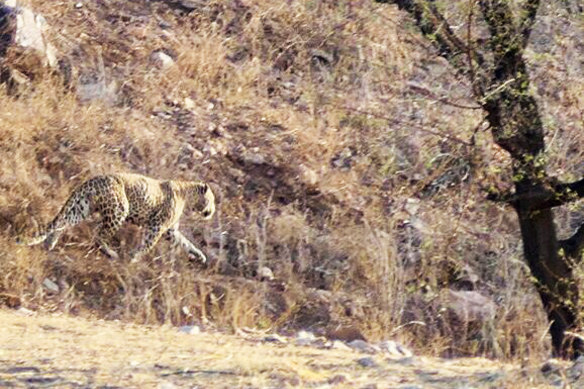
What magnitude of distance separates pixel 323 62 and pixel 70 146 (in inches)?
162

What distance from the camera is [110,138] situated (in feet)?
45.2

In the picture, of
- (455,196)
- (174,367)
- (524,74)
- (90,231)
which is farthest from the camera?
(455,196)

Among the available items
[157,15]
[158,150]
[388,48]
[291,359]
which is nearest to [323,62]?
[388,48]

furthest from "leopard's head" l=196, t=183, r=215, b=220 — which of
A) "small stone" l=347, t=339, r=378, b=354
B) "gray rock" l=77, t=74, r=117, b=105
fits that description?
"small stone" l=347, t=339, r=378, b=354

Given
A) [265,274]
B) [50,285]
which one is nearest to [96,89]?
[265,274]

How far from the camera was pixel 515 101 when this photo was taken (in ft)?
27.3

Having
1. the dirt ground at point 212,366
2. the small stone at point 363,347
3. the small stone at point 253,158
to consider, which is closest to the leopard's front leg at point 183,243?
the small stone at point 253,158

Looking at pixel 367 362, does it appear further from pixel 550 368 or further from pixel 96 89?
pixel 96 89

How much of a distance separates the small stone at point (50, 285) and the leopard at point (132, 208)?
0.39 metres

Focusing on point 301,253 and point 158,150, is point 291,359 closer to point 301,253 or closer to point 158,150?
point 301,253

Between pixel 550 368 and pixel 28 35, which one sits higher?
pixel 28 35

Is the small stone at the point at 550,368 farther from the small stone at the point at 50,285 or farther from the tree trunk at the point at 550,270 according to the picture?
the small stone at the point at 50,285

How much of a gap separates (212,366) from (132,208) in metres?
5.45

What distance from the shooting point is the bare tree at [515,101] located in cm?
808
